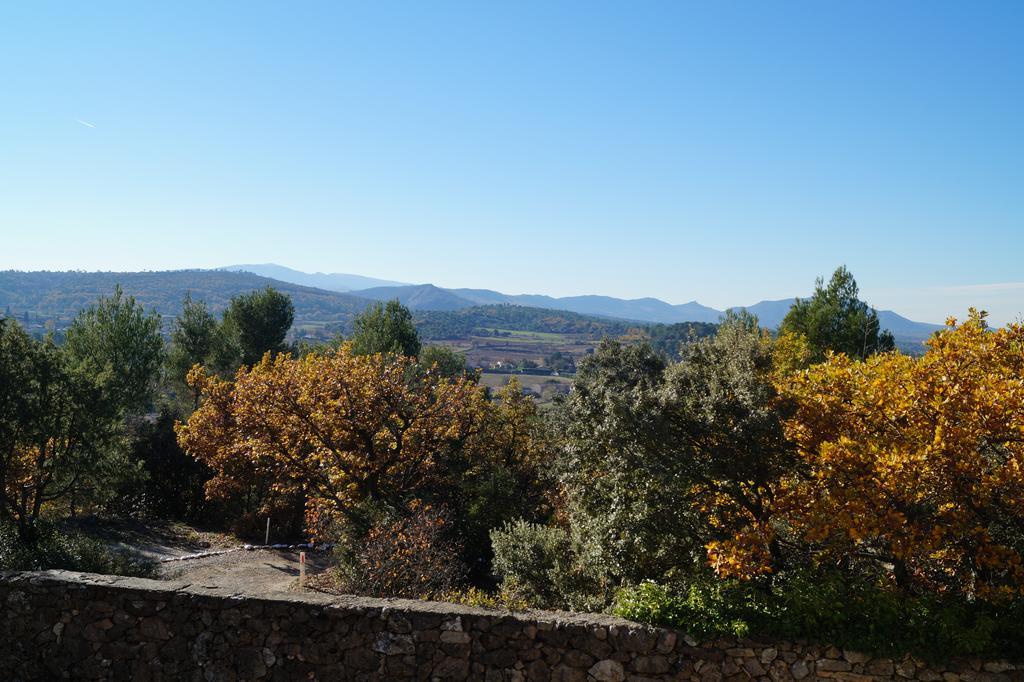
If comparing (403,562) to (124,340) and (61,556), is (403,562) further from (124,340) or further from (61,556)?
(124,340)

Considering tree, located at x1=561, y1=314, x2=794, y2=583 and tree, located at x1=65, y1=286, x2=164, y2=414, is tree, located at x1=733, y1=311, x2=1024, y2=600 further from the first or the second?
tree, located at x1=65, y1=286, x2=164, y2=414

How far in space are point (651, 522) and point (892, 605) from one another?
2714 millimetres

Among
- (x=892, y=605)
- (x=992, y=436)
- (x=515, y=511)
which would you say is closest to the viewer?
(x=892, y=605)

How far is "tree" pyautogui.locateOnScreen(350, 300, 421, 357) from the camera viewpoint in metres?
36.4

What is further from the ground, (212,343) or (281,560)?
(212,343)

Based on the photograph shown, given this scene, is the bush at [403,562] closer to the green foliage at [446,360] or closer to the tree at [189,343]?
the green foliage at [446,360]

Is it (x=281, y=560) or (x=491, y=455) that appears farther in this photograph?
(x=491, y=455)

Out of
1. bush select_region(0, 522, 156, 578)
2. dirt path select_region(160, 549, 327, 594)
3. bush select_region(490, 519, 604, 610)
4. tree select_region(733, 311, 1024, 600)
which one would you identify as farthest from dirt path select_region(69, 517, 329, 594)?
tree select_region(733, 311, 1024, 600)

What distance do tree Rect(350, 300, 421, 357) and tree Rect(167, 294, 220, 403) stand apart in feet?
26.5

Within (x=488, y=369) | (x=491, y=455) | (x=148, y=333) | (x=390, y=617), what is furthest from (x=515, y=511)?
(x=488, y=369)

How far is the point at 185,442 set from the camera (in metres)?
19.1

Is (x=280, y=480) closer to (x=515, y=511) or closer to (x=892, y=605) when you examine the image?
(x=515, y=511)

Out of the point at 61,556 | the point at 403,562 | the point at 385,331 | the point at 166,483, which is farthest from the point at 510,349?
the point at 61,556

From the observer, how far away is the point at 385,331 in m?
37.3
